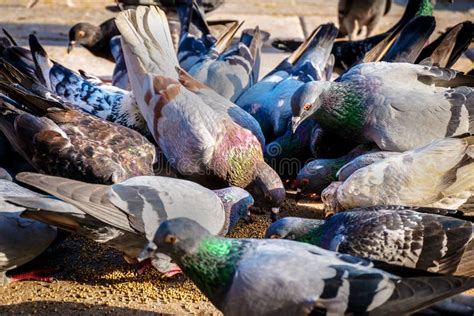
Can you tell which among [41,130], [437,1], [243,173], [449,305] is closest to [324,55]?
[243,173]

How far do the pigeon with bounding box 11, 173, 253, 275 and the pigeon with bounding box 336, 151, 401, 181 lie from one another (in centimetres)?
101

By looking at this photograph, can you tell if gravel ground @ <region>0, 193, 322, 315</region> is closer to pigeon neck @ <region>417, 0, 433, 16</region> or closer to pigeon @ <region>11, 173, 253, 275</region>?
pigeon @ <region>11, 173, 253, 275</region>

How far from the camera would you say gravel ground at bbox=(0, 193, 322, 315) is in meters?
4.19

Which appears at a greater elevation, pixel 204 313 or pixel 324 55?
pixel 324 55

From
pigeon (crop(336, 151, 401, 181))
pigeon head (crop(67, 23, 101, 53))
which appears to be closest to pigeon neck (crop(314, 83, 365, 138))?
pigeon (crop(336, 151, 401, 181))

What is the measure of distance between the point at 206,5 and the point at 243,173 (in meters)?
4.89

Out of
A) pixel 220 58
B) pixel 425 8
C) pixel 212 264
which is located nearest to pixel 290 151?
pixel 220 58

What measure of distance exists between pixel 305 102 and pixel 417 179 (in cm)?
105

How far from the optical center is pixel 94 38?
8320 millimetres

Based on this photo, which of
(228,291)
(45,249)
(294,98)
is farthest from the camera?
(294,98)

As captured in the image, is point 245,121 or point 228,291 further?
point 245,121

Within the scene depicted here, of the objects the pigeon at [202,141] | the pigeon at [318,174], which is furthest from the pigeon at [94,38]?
the pigeon at [318,174]

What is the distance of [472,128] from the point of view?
529cm

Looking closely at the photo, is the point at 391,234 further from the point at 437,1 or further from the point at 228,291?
the point at 437,1
